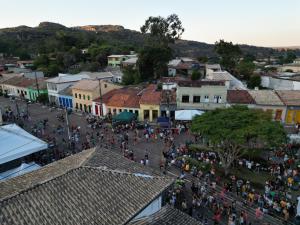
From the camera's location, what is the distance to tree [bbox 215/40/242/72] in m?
57.8

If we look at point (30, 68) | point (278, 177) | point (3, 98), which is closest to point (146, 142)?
point (278, 177)

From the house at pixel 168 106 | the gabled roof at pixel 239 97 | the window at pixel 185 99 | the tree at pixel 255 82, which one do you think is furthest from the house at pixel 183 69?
the window at pixel 185 99

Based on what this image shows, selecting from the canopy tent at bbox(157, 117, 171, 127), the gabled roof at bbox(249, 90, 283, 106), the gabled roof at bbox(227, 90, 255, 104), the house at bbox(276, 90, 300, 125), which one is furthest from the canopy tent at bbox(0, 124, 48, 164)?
the house at bbox(276, 90, 300, 125)

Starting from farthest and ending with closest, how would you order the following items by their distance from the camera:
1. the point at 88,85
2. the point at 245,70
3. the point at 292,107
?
the point at 245,70 → the point at 88,85 → the point at 292,107

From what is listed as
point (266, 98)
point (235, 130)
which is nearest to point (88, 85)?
point (266, 98)

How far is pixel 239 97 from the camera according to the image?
34.1 meters

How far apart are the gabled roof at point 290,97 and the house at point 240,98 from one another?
386 cm

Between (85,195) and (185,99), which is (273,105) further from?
(85,195)

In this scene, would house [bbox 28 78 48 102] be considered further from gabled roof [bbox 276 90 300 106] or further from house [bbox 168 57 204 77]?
gabled roof [bbox 276 90 300 106]

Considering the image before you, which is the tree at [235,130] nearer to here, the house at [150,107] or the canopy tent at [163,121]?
the canopy tent at [163,121]

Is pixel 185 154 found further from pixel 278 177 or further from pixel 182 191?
pixel 278 177

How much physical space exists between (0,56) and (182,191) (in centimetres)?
9798

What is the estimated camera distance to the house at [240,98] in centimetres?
3306

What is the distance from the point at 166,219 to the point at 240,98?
25.4 metres
